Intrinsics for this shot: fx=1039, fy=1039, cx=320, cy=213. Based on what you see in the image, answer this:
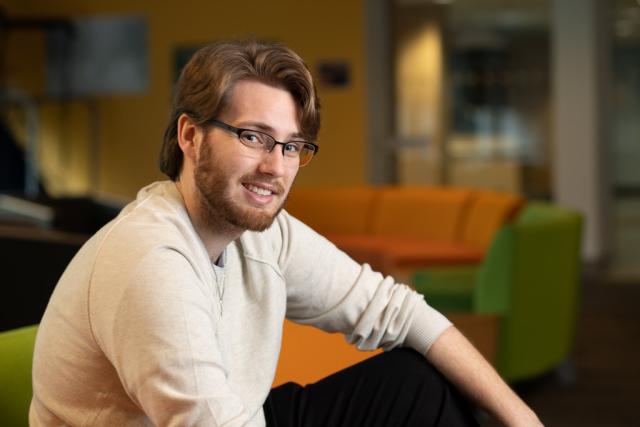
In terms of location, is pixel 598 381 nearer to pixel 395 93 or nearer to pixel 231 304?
pixel 231 304

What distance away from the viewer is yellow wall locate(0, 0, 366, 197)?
962 cm

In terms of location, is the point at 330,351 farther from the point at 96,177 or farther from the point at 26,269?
the point at 96,177

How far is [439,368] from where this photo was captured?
208 cm

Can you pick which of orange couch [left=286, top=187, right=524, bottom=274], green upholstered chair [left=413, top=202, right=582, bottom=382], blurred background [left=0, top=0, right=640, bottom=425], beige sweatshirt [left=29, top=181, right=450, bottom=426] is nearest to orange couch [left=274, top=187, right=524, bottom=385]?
orange couch [left=286, top=187, right=524, bottom=274]

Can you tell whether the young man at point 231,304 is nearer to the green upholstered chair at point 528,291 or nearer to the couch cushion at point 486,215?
the green upholstered chair at point 528,291

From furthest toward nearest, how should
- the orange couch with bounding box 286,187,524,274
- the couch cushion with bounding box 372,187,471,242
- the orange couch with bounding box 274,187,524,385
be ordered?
the couch cushion with bounding box 372,187,471,242
the orange couch with bounding box 286,187,524,274
the orange couch with bounding box 274,187,524,385

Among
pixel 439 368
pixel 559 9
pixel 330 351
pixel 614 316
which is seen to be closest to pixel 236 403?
Result: pixel 439 368

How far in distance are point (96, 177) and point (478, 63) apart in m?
3.85

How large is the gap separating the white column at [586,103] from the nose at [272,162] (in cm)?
728

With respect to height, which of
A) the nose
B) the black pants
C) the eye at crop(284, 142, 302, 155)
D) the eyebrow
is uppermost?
the eyebrow

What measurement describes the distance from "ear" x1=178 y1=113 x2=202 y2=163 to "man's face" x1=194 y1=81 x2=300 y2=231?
0.12 feet

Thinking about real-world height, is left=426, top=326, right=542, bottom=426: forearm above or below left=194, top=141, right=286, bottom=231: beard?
below

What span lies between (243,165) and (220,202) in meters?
0.07

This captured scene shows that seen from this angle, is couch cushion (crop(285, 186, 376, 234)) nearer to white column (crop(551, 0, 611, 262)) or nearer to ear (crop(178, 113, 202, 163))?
white column (crop(551, 0, 611, 262))
